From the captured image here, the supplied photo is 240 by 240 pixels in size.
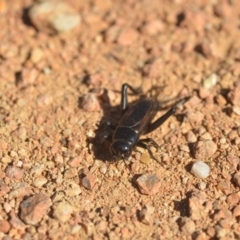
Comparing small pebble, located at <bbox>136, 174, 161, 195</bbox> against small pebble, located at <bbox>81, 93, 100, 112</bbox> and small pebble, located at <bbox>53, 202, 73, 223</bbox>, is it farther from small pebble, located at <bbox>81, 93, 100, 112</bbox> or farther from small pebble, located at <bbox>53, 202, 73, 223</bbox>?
small pebble, located at <bbox>81, 93, 100, 112</bbox>

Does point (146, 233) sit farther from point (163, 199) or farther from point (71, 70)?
point (71, 70)

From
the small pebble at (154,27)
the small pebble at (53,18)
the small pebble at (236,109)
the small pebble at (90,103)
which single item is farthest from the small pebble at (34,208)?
the small pebble at (154,27)

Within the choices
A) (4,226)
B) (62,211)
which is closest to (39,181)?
(62,211)

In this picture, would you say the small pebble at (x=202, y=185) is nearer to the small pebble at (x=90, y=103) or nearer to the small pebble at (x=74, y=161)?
the small pebble at (x=74, y=161)

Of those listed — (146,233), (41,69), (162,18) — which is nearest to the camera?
(146,233)

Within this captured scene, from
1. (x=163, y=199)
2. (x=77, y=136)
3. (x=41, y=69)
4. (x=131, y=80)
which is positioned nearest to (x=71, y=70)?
(x=41, y=69)
